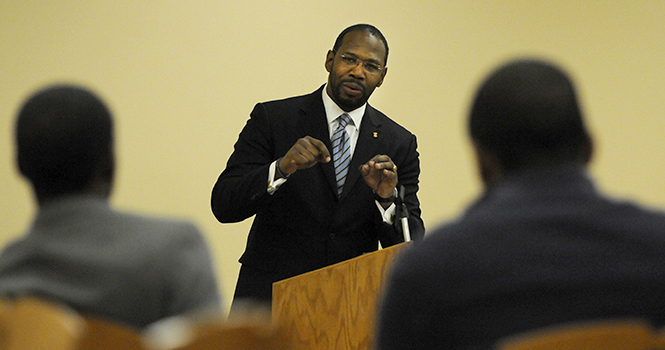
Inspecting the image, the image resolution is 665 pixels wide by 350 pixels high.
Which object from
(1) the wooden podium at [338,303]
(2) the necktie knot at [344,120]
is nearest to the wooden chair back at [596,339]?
(1) the wooden podium at [338,303]

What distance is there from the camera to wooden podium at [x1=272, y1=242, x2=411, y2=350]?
2270 mm

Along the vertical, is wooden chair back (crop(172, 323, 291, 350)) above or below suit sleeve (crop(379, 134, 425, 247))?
above

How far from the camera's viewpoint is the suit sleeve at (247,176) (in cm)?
292

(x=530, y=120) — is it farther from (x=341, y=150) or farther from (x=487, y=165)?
(x=341, y=150)

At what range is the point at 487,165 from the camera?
1275 millimetres

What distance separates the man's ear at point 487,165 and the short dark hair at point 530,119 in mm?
11

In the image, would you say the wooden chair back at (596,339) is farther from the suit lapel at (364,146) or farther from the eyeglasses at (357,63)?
the eyeglasses at (357,63)

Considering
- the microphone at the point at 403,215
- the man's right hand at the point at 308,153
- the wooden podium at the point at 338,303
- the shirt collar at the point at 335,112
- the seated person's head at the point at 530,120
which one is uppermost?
the seated person's head at the point at 530,120

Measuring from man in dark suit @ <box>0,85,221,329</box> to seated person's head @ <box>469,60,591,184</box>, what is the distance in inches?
19.5

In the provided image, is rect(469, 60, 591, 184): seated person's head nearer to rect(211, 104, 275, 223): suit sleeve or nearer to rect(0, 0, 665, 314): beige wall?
rect(211, 104, 275, 223): suit sleeve

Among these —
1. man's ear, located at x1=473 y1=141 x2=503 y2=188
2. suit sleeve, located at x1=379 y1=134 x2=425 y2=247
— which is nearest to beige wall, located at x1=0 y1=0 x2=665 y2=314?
suit sleeve, located at x1=379 y1=134 x2=425 y2=247

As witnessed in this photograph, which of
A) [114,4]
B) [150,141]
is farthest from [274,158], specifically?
[114,4]

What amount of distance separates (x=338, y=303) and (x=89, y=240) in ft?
4.18

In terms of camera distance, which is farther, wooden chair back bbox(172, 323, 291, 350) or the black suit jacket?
the black suit jacket
